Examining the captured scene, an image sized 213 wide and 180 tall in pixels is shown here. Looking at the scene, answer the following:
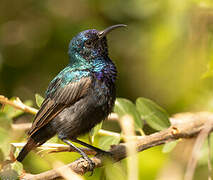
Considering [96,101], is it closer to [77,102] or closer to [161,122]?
[77,102]

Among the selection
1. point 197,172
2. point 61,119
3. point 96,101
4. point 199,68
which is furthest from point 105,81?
point 197,172

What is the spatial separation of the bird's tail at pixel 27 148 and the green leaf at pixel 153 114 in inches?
35.3

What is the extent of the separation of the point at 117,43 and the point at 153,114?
257cm

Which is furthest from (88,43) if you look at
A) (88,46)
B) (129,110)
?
(129,110)

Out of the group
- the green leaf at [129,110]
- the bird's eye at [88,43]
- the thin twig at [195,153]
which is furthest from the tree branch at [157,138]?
the bird's eye at [88,43]

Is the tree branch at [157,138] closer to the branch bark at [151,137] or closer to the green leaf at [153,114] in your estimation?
the branch bark at [151,137]

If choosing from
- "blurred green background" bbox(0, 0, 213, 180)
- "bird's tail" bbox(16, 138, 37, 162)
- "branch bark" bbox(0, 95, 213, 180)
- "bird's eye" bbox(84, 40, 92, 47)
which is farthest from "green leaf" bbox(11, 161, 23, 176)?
"blurred green background" bbox(0, 0, 213, 180)

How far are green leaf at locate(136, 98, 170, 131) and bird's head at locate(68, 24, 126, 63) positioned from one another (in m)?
0.74

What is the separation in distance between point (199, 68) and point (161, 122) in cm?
70

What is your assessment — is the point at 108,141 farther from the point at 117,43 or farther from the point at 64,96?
the point at 117,43

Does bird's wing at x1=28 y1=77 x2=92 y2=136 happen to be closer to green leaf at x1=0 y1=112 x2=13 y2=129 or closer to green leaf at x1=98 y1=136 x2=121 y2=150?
green leaf at x1=98 y1=136 x2=121 y2=150

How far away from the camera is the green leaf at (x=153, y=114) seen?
3455 mm

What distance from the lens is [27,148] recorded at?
11.2 ft

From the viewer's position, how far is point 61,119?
12.1ft
